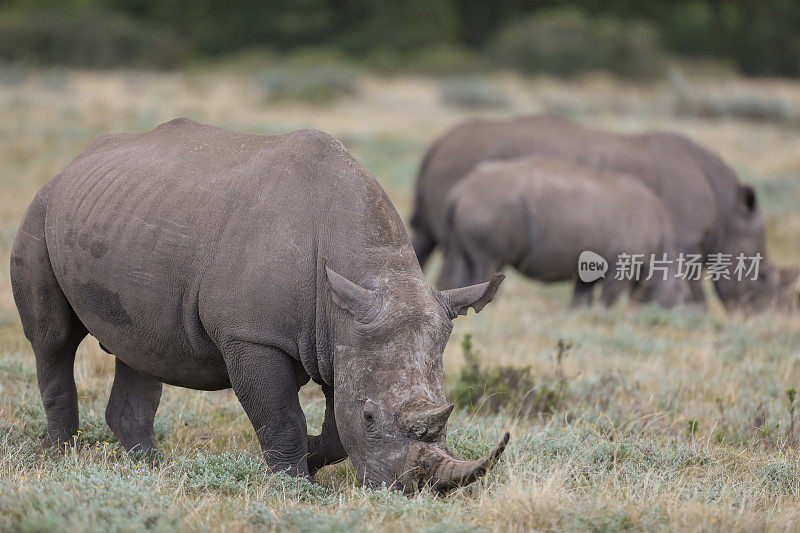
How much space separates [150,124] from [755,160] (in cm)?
1229

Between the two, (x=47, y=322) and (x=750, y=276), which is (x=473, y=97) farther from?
(x=47, y=322)

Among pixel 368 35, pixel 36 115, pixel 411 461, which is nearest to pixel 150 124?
pixel 36 115

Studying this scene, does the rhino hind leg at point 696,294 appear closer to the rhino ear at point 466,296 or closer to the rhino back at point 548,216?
the rhino back at point 548,216

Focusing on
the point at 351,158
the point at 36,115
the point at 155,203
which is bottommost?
the point at 36,115

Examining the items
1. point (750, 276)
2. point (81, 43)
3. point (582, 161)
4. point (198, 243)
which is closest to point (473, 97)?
point (81, 43)

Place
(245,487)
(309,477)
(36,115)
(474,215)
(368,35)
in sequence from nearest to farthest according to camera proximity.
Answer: (245,487), (309,477), (474,215), (36,115), (368,35)

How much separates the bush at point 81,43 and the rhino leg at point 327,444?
28.1m

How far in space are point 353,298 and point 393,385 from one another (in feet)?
1.36

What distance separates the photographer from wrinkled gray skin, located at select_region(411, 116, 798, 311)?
12508 millimetres

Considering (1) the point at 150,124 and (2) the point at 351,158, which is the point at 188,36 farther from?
(2) the point at 351,158

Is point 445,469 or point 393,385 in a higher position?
point 393,385

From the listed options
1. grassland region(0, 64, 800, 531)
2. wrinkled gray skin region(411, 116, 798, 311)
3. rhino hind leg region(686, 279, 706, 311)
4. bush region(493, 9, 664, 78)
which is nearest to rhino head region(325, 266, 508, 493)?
grassland region(0, 64, 800, 531)

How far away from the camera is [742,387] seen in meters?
7.89

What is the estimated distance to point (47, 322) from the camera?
5.55m
